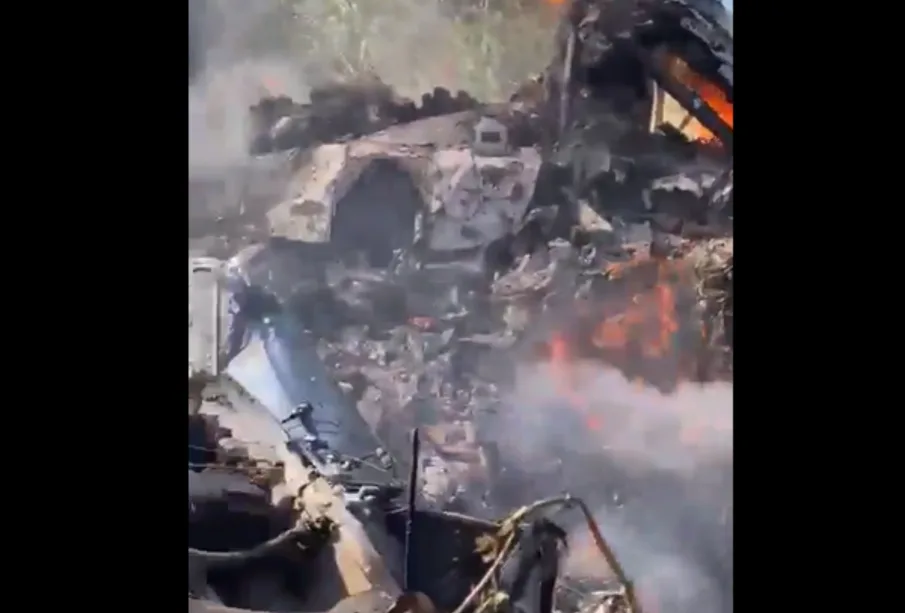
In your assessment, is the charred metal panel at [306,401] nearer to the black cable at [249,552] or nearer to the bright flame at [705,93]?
the black cable at [249,552]

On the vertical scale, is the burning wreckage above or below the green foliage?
below

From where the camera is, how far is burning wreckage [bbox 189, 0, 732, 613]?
101 centimetres

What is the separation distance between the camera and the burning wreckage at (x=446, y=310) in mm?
1008

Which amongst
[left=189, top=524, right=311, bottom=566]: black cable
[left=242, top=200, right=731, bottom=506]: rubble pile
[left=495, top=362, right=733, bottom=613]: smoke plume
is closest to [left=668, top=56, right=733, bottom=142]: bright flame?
[left=242, top=200, right=731, bottom=506]: rubble pile

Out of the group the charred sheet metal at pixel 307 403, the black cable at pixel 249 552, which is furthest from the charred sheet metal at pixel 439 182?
the black cable at pixel 249 552

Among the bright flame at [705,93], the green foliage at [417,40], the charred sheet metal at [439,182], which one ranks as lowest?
the charred sheet metal at [439,182]

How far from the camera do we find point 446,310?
1.03 metres

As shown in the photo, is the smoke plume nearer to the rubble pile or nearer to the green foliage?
the rubble pile

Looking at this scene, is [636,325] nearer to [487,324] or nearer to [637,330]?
[637,330]
